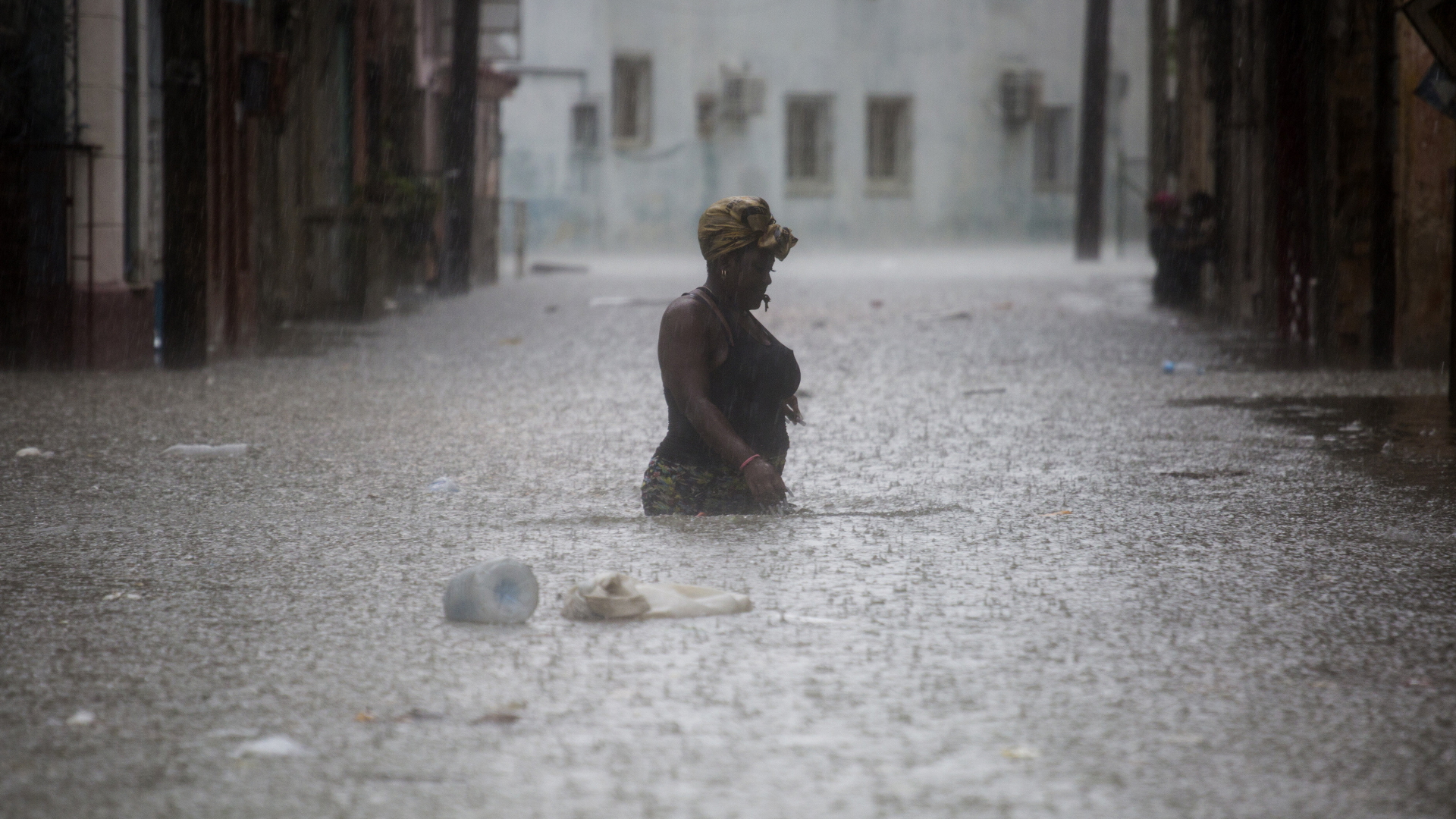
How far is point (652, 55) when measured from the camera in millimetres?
38844

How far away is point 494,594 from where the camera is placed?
4180mm

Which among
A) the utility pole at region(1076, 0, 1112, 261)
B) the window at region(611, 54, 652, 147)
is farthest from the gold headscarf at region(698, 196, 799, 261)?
the window at region(611, 54, 652, 147)

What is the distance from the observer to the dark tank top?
5574mm

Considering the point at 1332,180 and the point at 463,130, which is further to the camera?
the point at 463,130

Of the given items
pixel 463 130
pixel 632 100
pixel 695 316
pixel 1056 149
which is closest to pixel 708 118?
pixel 632 100

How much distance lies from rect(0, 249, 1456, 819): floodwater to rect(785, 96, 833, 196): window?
102ft

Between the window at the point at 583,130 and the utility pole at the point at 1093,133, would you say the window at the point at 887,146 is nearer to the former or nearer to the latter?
the window at the point at 583,130

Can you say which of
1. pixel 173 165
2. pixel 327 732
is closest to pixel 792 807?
pixel 327 732

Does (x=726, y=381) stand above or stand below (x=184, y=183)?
below

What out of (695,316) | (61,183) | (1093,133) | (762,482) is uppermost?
(1093,133)

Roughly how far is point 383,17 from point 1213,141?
9471 mm

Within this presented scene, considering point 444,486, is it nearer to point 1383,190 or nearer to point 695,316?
point 695,316

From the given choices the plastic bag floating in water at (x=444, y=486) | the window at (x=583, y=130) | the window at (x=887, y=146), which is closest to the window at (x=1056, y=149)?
the window at (x=887, y=146)

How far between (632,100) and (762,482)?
35.0 m
